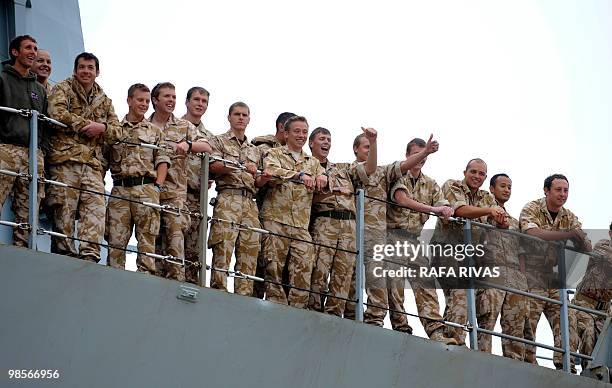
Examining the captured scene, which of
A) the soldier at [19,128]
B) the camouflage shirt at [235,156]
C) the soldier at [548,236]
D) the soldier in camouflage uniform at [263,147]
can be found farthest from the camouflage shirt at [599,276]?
the soldier at [19,128]

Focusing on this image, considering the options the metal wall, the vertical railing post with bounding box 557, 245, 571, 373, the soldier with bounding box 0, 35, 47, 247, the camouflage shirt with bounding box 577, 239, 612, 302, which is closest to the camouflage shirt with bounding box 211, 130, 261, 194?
the metal wall

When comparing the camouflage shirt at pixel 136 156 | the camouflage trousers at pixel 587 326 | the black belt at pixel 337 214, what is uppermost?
the camouflage shirt at pixel 136 156

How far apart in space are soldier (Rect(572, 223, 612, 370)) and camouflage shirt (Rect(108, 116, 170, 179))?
12.1 ft

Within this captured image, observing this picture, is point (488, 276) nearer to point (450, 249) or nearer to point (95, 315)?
point (450, 249)

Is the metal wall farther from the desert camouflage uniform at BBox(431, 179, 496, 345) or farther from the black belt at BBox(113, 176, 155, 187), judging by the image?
the black belt at BBox(113, 176, 155, 187)

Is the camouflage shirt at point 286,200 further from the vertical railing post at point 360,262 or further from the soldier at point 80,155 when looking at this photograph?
the soldier at point 80,155

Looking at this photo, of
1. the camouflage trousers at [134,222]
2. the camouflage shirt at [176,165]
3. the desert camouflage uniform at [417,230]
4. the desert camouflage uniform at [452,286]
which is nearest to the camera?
the camouflage trousers at [134,222]

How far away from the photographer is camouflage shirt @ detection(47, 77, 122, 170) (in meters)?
8.05

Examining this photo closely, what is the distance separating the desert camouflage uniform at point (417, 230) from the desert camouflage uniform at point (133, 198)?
1.78m

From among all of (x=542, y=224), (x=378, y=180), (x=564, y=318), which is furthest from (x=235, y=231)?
(x=542, y=224)

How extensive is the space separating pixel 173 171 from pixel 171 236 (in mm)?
487

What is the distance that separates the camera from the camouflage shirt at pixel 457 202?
941 centimetres

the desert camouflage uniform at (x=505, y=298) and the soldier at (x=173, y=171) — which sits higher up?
the soldier at (x=173, y=171)

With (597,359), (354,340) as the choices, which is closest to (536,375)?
(597,359)
